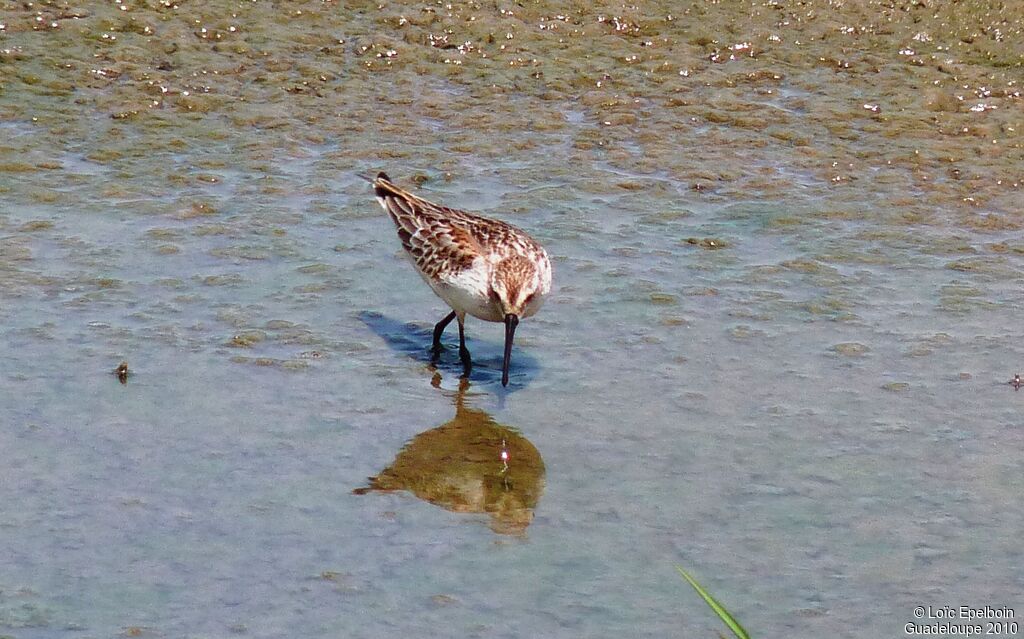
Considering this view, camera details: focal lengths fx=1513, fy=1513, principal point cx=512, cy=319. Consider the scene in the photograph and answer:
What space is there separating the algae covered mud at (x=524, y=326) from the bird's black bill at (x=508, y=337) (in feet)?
0.41

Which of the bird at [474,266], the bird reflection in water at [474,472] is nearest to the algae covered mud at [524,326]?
the bird reflection in water at [474,472]

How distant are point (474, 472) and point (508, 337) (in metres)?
0.86

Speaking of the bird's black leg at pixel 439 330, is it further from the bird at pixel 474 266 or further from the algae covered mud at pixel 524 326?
the algae covered mud at pixel 524 326

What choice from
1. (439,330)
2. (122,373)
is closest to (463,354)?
(439,330)

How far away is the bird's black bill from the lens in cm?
734

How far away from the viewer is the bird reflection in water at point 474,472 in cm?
643

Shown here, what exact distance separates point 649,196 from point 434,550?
435 centimetres

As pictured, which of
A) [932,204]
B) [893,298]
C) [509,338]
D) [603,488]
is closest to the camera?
[603,488]

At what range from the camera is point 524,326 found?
838 cm

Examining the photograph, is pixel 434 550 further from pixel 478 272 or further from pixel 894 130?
pixel 894 130

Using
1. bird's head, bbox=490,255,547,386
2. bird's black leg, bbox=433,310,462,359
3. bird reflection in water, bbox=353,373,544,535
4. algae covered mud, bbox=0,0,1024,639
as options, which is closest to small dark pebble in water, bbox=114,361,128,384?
algae covered mud, bbox=0,0,1024,639

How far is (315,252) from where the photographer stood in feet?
29.5

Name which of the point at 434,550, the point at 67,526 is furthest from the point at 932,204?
the point at 67,526

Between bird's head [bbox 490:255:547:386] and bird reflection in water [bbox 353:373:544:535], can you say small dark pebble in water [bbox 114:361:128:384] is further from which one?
bird's head [bbox 490:255:547:386]
